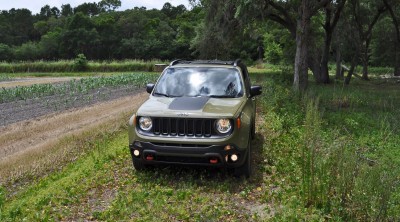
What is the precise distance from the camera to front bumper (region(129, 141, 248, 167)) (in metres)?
6.45

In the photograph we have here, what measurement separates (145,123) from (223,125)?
131cm

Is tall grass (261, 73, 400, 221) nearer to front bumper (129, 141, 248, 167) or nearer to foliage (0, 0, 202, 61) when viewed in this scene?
front bumper (129, 141, 248, 167)

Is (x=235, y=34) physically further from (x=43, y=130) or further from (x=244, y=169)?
(x=244, y=169)

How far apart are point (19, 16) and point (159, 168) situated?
12855 centimetres

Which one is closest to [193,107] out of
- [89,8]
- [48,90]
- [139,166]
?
[139,166]

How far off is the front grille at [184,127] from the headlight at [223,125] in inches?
3.2

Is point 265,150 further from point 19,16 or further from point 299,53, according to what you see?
point 19,16

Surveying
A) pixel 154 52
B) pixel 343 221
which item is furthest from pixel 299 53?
pixel 154 52

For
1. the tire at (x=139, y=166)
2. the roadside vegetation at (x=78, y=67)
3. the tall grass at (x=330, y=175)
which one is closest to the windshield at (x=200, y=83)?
the tire at (x=139, y=166)

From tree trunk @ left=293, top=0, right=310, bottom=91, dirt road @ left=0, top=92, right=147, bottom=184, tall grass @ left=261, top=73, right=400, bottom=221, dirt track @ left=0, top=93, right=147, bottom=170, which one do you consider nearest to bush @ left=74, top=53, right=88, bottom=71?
dirt road @ left=0, top=92, right=147, bottom=184

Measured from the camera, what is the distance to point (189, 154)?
6.48m

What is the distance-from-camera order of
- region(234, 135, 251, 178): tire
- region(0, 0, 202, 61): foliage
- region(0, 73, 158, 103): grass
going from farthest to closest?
region(0, 0, 202, 61): foliage
region(0, 73, 158, 103): grass
region(234, 135, 251, 178): tire

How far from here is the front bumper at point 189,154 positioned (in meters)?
6.45

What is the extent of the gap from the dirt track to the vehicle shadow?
3.71 metres
